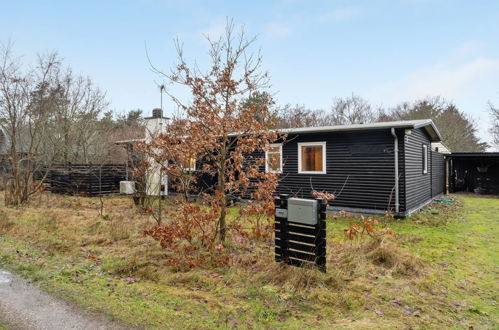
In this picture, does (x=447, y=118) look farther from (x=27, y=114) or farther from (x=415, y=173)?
(x=27, y=114)

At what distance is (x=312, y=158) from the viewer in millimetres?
10727

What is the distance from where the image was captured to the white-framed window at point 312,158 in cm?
1048

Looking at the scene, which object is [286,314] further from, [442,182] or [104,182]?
[442,182]

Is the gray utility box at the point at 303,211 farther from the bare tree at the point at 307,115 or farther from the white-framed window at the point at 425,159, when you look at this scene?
the bare tree at the point at 307,115

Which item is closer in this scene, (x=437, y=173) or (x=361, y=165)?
(x=361, y=165)

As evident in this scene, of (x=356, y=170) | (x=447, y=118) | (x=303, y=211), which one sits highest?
(x=447, y=118)

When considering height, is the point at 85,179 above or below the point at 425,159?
below

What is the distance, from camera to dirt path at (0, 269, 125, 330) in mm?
2924

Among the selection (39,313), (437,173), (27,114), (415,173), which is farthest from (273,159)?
(437,173)

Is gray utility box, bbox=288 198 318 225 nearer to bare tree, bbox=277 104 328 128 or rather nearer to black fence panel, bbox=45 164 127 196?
black fence panel, bbox=45 164 127 196

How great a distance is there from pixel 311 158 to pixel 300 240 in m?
6.81

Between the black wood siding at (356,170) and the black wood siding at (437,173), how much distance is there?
591 cm

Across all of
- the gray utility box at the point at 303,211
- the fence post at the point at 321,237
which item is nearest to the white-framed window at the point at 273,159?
the gray utility box at the point at 303,211

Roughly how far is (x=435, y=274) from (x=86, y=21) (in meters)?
13.9
